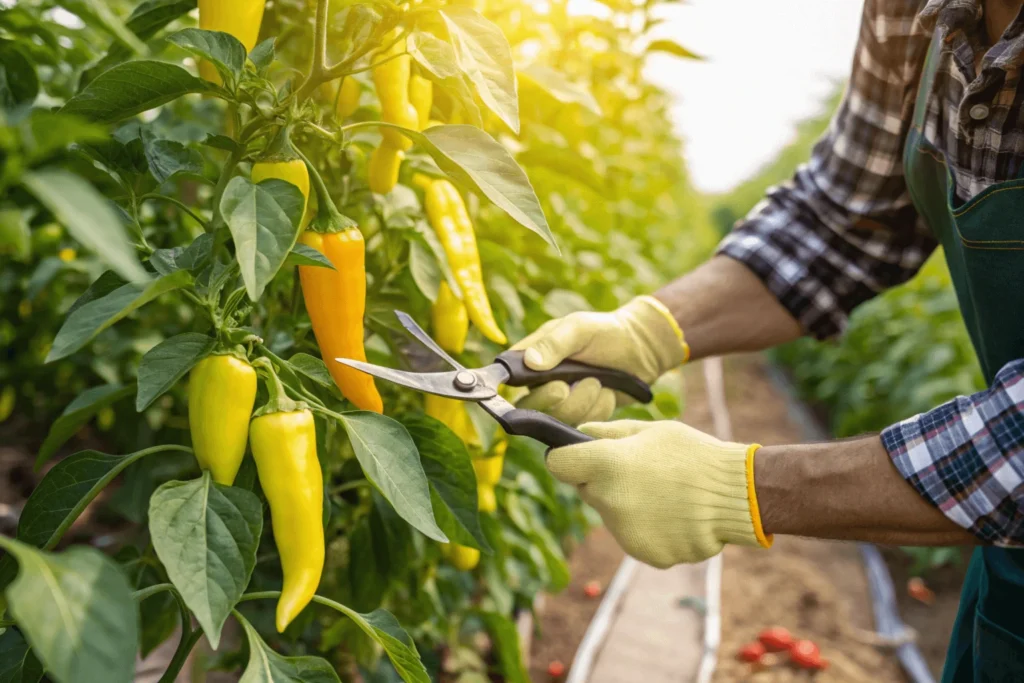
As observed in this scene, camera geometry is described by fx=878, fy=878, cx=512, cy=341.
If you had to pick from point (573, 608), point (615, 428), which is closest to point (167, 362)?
point (615, 428)

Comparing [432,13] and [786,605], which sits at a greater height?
[432,13]

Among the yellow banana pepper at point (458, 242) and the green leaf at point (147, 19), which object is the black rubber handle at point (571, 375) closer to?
the yellow banana pepper at point (458, 242)

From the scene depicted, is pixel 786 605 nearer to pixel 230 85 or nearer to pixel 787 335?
pixel 787 335

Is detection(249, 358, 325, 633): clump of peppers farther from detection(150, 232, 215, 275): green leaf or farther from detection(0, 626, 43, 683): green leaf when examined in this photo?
detection(0, 626, 43, 683): green leaf

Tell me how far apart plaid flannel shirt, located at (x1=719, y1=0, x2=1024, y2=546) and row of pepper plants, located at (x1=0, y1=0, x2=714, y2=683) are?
541 millimetres

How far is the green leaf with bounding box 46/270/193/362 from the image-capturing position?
77 cm

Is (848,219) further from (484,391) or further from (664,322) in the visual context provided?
(484,391)

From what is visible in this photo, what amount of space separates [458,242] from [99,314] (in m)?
0.64

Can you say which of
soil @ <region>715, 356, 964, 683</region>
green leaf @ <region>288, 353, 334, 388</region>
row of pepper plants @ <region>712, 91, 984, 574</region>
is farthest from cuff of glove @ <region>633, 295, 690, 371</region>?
row of pepper plants @ <region>712, 91, 984, 574</region>

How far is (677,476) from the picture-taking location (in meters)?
1.27

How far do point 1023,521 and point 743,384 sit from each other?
20.6 ft

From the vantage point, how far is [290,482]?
0.95m

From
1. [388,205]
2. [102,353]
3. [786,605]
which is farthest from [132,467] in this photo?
[786,605]

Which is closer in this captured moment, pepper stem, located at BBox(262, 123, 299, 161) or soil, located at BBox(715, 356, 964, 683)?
pepper stem, located at BBox(262, 123, 299, 161)
